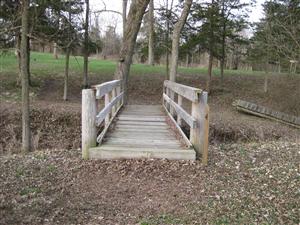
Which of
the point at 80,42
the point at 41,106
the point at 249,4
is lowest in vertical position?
the point at 41,106

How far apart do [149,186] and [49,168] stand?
1594 mm

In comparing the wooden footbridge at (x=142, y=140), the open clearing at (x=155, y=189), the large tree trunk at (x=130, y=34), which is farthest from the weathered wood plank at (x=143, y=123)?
the large tree trunk at (x=130, y=34)

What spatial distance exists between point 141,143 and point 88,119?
3.64 ft

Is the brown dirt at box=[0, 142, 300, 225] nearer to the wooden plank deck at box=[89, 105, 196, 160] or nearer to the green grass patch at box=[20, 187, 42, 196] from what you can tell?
the green grass patch at box=[20, 187, 42, 196]

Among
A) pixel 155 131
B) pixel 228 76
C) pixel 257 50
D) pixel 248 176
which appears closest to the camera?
pixel 248 176

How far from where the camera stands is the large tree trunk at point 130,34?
11914 millimetres

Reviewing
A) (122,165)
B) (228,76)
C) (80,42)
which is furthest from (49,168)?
(228,76)

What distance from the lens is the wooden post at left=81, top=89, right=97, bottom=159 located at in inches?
209

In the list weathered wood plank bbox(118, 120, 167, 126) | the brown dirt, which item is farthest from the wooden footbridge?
weathered wood plank bbox(118, 120, 167, 126)

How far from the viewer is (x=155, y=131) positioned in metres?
7.20

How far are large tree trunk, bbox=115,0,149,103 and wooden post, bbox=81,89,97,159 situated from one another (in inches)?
272

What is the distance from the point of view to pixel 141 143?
595 cm

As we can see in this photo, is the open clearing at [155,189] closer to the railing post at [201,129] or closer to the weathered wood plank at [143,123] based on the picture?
the railing post at [201,129]

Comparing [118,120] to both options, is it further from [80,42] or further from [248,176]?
[80,42]
